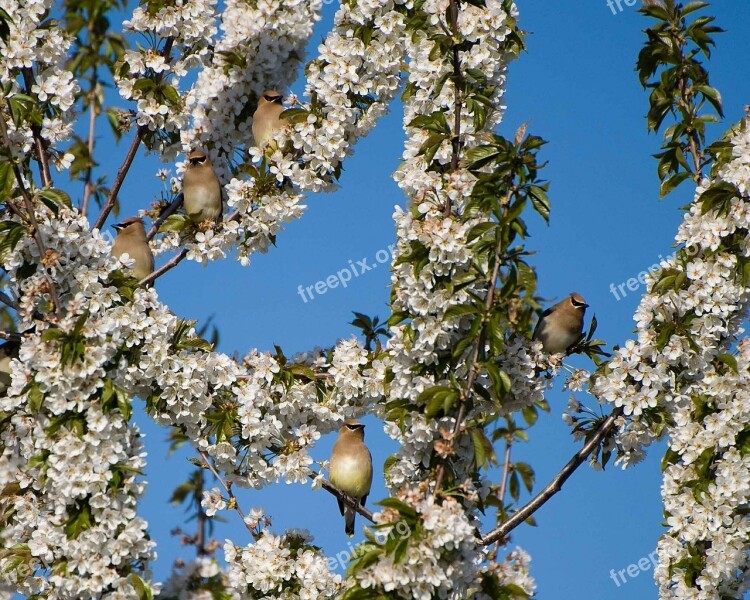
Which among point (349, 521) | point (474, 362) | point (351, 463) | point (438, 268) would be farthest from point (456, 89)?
point (349, 521)

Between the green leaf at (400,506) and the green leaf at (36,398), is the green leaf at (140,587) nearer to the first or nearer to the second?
the green leaf at (36,398)

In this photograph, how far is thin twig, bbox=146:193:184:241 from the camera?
7293 millimetres

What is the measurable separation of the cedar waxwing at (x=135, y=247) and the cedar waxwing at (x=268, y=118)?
1.10m

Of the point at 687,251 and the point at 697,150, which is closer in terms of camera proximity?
the point at 687,251

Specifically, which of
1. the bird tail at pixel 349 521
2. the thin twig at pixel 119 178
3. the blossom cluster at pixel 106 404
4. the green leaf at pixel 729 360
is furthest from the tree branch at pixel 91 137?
the green leaf at pixel 729 360

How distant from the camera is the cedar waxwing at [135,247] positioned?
7.17m

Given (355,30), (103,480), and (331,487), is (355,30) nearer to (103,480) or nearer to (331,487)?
(331,487)

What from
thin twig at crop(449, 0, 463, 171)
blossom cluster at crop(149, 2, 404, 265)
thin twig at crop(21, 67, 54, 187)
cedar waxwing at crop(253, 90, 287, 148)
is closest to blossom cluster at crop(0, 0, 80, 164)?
thin twig at crop(21, 67, 54, 187)

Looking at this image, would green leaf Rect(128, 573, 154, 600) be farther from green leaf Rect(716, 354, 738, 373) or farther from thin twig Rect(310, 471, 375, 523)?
green leaf Rect(716, 354, 738, 373)

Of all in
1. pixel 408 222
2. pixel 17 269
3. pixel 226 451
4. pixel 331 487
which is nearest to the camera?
pixel 408 222

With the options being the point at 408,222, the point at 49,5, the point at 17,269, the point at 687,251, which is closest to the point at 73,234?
the point at 17,269

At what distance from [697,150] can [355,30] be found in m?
2.21

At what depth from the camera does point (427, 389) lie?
4.64 m

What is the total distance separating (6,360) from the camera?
675 cm
